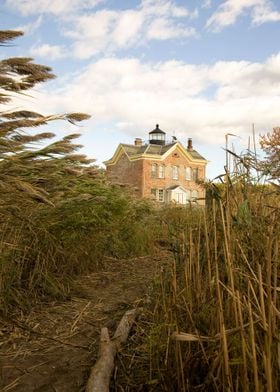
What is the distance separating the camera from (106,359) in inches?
98.7

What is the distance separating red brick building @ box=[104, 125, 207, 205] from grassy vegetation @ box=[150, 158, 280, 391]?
3738 cm

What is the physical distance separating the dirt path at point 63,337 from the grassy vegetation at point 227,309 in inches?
22.4

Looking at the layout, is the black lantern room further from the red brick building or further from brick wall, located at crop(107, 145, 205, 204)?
brick wall, located at crop(107, 145, 205, 204)

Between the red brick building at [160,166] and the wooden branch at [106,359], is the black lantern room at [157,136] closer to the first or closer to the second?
the red brick building at [160,166]

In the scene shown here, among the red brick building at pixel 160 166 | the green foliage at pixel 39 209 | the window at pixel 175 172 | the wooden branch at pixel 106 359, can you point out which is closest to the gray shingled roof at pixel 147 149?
the red brick building at pixel 160 166

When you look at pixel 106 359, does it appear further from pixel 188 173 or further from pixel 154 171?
pixel 188 173

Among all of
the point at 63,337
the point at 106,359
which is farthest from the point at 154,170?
the point at 106,359

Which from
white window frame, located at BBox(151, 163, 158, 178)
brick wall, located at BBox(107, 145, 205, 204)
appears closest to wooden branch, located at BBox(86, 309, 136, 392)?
brick wall, located at BBox(107, 145, 205, 204)

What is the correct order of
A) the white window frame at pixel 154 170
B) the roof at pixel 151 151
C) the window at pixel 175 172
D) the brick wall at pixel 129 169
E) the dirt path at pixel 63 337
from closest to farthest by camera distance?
the dirt path at pixel 63 337
the brick wall at pixel 129 169
the roof at pixel 151 151
the white window frame at pixel 154 170
the window at pixel 175 172

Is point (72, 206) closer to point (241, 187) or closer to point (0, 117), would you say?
point (0, 117)

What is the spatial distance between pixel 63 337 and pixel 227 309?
1.64 metres

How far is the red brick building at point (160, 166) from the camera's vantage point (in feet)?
134

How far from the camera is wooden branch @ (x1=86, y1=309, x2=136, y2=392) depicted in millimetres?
2242

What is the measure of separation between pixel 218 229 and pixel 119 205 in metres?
2.90
